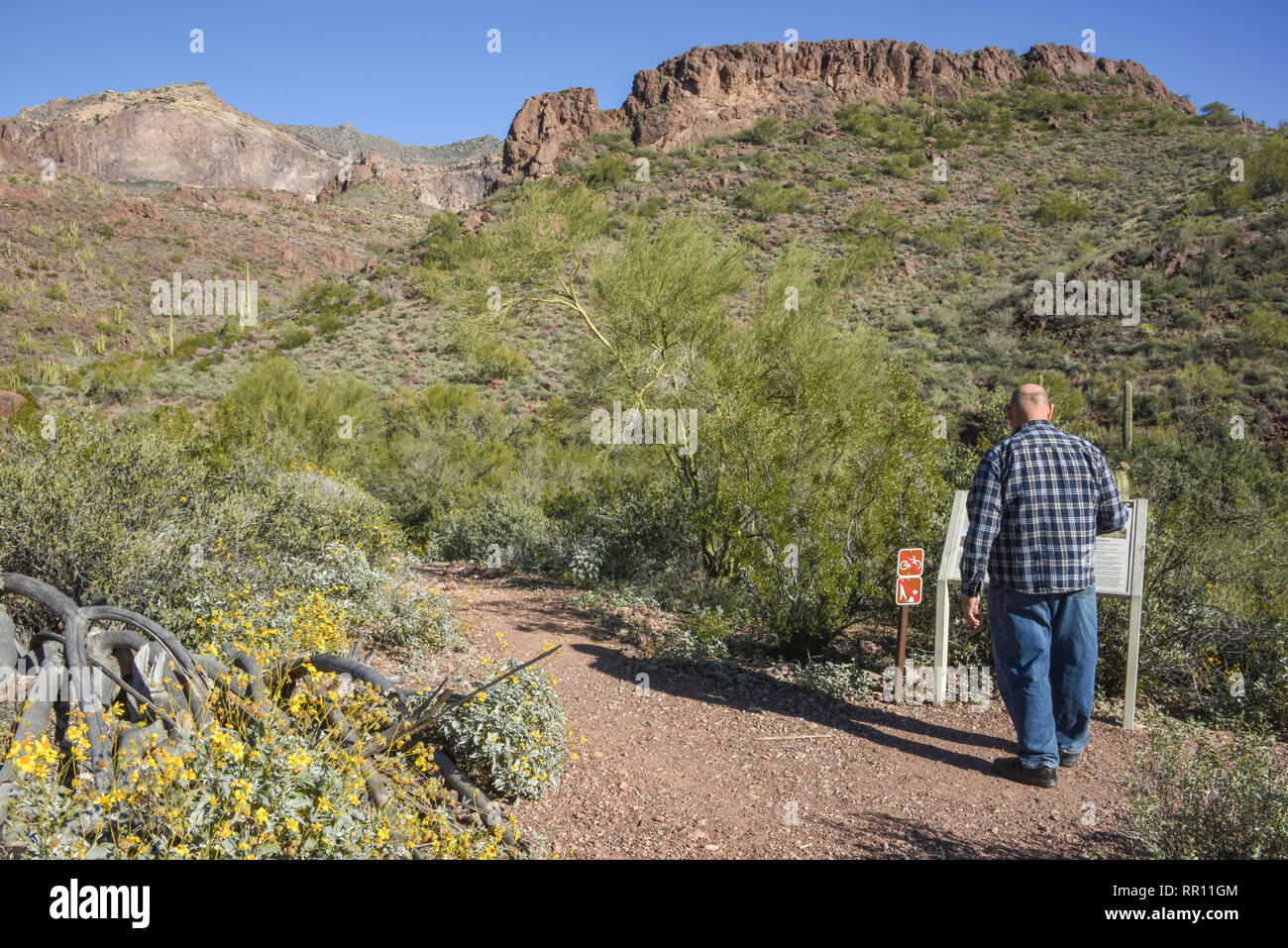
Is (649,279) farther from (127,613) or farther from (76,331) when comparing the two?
(76,331)

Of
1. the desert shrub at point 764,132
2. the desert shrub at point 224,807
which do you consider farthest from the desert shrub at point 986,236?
the desert shrub at point 224,807

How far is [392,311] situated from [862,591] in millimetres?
28267

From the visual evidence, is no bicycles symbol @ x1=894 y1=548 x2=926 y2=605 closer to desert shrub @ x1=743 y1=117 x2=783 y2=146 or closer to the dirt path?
the dirt path

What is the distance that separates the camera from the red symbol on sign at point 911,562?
4.59 metres

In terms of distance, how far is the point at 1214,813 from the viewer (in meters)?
2.63

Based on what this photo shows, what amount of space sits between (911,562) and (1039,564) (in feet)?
3.93

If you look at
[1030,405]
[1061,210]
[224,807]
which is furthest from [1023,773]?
[1061,210]

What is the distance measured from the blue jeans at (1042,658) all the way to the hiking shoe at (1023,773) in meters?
0.03

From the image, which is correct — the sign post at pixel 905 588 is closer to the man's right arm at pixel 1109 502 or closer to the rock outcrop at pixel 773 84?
the man's right arm at pixel 1109 502

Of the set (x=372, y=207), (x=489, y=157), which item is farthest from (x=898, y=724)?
(x=489, y=157)

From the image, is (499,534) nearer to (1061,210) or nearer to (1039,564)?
(1039,564)

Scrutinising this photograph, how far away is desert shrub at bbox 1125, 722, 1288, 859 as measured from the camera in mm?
2498

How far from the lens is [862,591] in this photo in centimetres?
513

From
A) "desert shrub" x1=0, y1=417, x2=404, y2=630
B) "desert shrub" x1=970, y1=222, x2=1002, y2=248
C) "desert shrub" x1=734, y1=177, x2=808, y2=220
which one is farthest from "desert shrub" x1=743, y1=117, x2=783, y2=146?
"desert shrub" x1=0, y1=417, x2=404, y2=630
